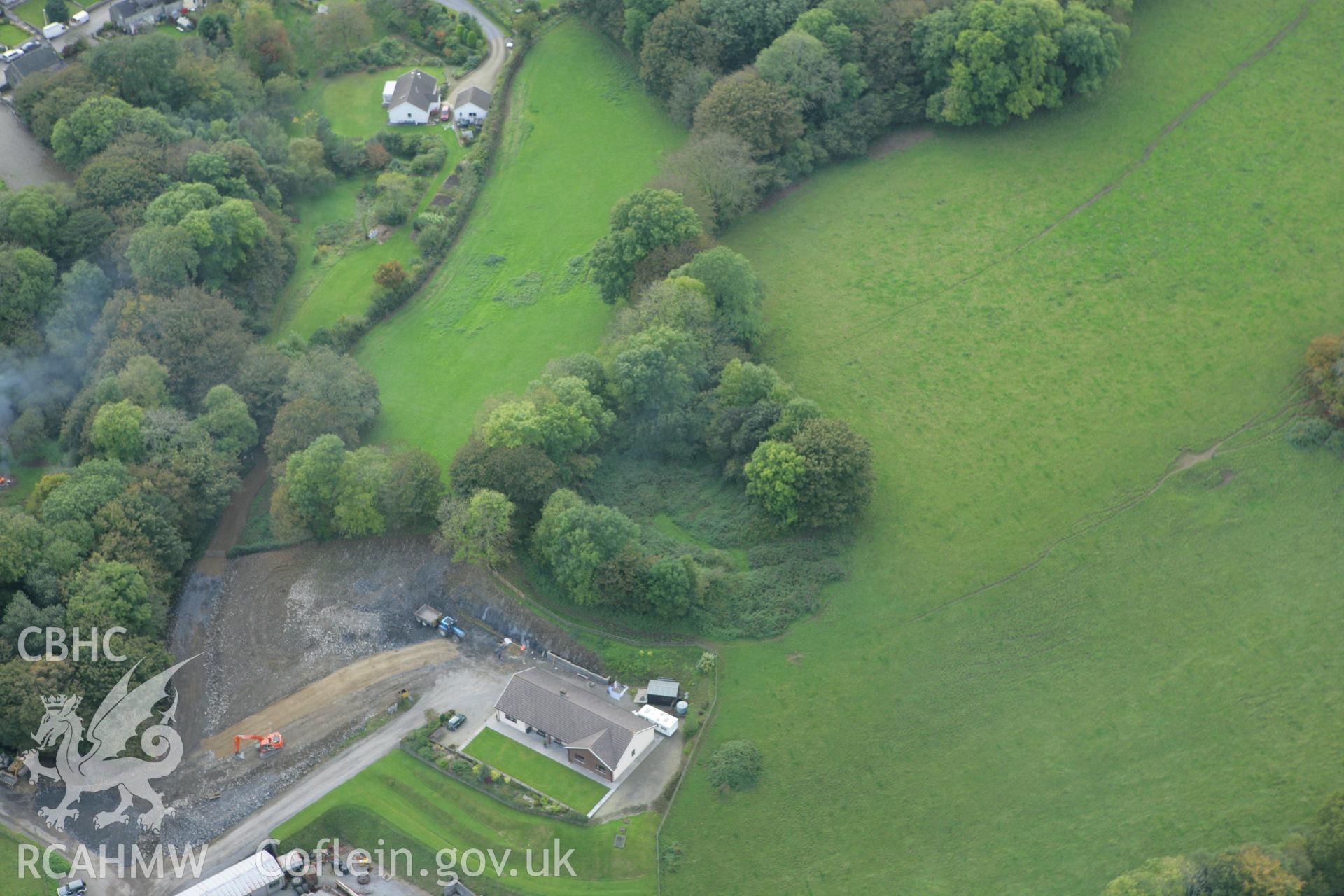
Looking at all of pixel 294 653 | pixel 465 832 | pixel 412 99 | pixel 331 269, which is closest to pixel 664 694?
pixel 465 832

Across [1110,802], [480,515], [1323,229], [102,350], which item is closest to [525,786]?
[480,515]

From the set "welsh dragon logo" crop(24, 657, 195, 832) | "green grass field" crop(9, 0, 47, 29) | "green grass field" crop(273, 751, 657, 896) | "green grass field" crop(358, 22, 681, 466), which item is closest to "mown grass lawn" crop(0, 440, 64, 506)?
"welsh dragon logo" crop(24, 657, 195, 832)

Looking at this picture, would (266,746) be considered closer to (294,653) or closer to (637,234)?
(294,653)

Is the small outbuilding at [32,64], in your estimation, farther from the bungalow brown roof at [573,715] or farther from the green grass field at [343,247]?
the bungalow brown roof at [573,715]

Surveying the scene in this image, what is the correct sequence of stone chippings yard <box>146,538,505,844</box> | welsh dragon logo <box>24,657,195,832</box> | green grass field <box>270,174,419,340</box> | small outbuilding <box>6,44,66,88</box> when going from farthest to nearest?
small outbuilding <box>6,44,66,88</box>, green grass field <box>270,174,419,340</box>, stone chippings yard <box>146,538,505,844</box>, welsh dragon logo <box>24,657,195,832</box>

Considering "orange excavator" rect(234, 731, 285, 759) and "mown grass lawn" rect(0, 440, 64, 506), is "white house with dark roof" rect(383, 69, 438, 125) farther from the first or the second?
"orange excavator" rect(234, 731, 285, 759)

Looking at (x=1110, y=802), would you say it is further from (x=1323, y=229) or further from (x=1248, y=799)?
(x=1323, y=229)
